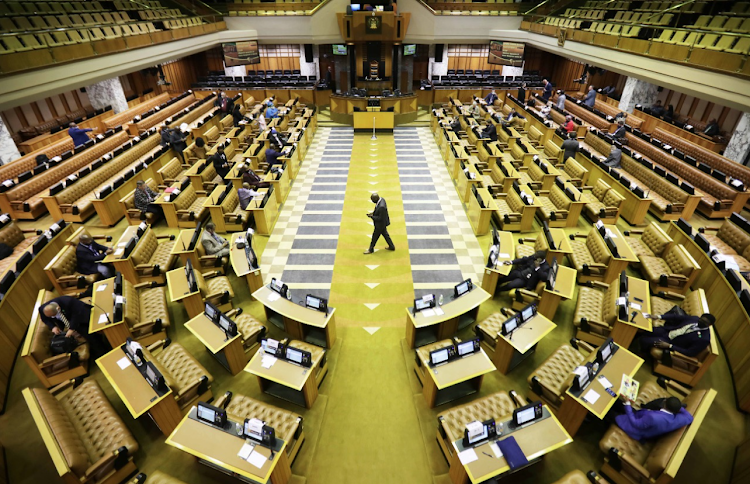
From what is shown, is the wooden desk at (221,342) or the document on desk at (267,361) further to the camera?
the wooden desk at (221,342)

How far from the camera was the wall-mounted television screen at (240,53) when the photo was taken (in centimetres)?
1719

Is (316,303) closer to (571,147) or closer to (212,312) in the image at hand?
(212,312)

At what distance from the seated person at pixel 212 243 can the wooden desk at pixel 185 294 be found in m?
0.91

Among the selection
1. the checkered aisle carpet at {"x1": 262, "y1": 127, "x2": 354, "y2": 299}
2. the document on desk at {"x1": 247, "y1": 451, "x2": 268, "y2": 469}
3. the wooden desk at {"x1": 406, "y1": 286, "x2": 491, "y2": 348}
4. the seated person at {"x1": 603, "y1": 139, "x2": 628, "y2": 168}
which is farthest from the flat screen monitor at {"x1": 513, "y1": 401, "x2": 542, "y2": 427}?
the seated person at {"x1": 603, "y1": 139, "x2": 628, "y2": 168}

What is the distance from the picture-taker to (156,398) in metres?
4.36

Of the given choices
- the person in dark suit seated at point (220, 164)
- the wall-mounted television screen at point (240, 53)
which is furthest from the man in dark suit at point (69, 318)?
the wall-mounted television screen at point (240, 53)

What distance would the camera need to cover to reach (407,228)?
30.1ft

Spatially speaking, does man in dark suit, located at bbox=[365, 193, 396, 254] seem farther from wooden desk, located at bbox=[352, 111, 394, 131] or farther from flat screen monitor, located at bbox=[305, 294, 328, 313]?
wooden desk, located at bbox=[352, 111, 394, 131]

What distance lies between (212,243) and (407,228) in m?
4.59

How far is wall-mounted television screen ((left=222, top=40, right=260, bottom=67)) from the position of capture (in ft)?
56.4

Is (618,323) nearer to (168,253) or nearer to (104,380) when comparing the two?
(104,380)

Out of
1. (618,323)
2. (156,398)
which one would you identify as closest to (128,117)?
(156,398)

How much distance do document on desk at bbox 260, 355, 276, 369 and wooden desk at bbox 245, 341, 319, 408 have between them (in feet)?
0.09

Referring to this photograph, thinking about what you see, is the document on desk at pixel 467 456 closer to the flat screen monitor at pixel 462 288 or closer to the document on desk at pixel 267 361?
the flat screen monitor at pixel 462 288
